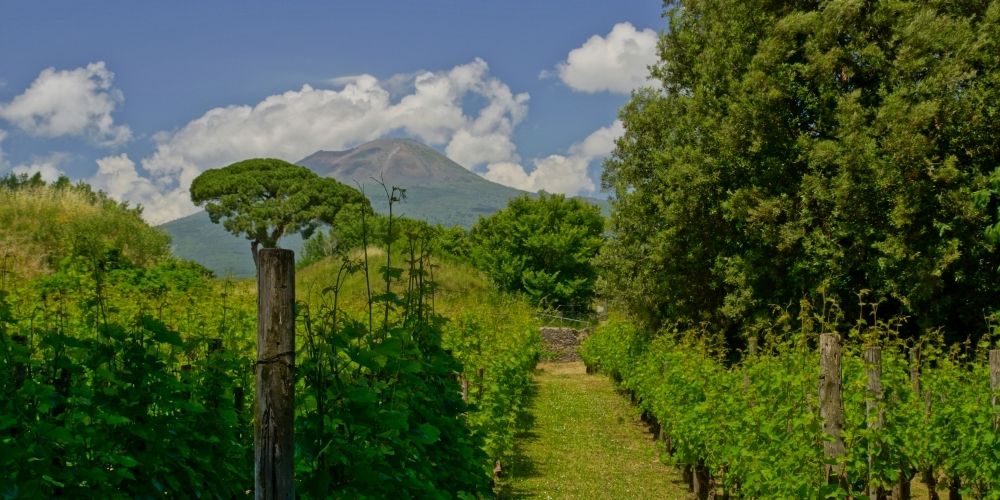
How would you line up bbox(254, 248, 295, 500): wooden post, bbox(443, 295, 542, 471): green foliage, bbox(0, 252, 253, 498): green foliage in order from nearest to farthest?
bbox(0, 252, 253, 498): green foliage < bbox(254, 248, 295, 500): wooden post < bbox(443, 295, 542, 471): green foliage

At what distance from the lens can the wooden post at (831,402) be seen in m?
7.41

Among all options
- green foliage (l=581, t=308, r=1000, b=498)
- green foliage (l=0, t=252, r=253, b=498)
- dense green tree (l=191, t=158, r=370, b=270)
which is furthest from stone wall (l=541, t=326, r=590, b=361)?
Answer: green foliage (l=0, t=252, r=253, b=498)

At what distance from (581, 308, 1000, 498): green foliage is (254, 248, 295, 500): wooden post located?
522cm

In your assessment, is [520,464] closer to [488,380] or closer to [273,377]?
[488,380]

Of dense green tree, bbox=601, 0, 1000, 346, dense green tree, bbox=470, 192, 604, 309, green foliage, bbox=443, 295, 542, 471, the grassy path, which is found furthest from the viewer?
dense green tree, bbox=470, 192, 604, 309

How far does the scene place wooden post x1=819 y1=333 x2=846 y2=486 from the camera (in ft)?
24.3

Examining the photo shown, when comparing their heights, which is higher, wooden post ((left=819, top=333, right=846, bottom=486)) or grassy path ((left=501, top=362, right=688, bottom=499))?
wooden post ((left=819, top=333, right=846, bottom=486))

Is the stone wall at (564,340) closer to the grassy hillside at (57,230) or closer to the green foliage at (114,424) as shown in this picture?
the grassy hillside at (57,230)

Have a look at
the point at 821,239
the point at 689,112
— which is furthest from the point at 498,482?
the point at 689,112

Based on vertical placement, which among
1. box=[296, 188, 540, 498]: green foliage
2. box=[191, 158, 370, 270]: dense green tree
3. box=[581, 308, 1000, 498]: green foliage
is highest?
box=[191, 158, 370, 270]: dense green tree

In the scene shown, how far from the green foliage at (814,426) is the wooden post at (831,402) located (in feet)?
0.35

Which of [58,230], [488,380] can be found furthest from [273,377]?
[58,230]

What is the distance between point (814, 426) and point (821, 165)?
1213 cm

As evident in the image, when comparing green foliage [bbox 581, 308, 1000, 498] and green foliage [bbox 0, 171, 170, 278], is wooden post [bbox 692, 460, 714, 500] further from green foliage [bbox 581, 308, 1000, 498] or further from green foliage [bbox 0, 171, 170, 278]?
green foliage [bbox 0, 171, 170, 278]
